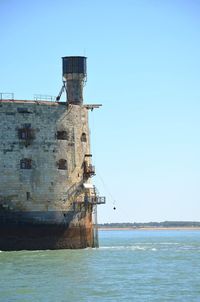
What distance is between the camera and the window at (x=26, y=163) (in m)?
54.1

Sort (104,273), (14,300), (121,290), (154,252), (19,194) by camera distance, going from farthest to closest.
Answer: (154,252), (19,194), (104,273), (121,290), (14,300)

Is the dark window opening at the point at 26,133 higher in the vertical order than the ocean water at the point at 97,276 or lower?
higher

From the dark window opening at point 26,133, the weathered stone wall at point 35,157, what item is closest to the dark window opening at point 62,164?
the weathered stone wall at point 35,157

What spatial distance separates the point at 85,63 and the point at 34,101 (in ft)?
19.4

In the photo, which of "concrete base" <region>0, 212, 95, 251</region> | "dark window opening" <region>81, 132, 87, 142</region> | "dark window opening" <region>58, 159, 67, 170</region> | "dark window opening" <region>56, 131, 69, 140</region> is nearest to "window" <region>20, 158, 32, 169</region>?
"dark window opening" <region>58, 159, 67, 170</region>

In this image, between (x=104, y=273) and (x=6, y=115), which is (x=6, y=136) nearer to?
(x=6, y=115)

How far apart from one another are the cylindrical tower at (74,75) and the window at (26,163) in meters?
6.13

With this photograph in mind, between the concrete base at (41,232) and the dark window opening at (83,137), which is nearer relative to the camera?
the concrete base at (41,232)

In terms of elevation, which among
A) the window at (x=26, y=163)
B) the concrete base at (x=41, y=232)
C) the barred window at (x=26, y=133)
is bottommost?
the concrete base at (x=41, y=232)

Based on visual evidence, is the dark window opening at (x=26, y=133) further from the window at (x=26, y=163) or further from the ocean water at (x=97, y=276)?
the ocean water at (x=97, y=276)

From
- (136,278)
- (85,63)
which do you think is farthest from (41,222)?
(136,278)

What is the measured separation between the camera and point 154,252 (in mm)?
57344

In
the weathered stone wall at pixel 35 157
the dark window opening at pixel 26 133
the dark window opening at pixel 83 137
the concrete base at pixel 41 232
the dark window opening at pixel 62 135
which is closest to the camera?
the concrete base at pixel 41 232

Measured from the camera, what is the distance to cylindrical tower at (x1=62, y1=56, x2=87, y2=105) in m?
58.8
